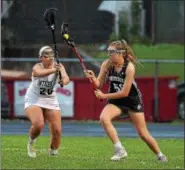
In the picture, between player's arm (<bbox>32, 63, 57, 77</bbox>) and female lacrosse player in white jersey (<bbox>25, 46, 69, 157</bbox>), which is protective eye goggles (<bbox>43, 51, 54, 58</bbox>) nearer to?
female lacrosse player in white jersey (<bbox>25, 46, 69, 157</bbox>)

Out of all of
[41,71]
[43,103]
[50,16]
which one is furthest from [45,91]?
[50,16]

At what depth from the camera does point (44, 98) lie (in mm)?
11070

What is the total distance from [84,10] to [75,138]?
39.7 ft

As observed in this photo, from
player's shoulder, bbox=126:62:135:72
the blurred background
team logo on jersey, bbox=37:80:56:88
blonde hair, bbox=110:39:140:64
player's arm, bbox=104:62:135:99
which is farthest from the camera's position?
the blurred background

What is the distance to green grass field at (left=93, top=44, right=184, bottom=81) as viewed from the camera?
25922 mm

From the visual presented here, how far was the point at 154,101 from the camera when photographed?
2462 centimetres

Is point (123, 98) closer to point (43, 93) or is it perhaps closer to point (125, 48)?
point (125, 48)

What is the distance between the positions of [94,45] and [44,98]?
1705 cm

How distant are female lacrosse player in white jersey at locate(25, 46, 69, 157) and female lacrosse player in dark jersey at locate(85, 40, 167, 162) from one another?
2.36 feet

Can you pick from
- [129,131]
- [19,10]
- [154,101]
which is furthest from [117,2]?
[129,131]

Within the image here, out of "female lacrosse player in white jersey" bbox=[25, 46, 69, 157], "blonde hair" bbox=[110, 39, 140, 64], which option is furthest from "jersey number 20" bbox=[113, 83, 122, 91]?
"female lacrosse player in white jersey" bbox=[25, 46, 69, 157]

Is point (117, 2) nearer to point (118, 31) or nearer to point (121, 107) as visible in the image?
point (118, 31)

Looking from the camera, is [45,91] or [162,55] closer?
[45,91]

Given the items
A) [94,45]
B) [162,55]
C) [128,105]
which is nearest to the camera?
[128,105]
